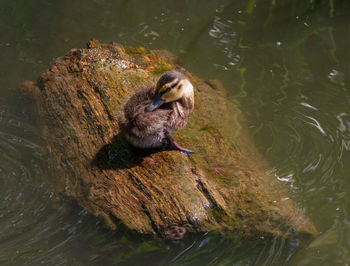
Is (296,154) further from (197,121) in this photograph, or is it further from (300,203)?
(197,121)

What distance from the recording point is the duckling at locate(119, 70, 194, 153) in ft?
10.9

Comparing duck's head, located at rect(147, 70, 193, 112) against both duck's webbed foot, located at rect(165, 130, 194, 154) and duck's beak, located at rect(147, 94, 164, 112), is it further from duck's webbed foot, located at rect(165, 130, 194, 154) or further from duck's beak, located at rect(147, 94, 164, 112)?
duck's webbed foot, located at rect(165, 130, 194, 154)

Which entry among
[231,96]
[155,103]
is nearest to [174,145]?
[155,103]

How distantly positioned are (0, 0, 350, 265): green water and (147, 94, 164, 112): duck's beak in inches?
44.2

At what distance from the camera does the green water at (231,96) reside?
11.0 feet

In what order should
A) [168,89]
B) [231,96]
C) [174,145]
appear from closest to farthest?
[168,89] < [174,145] < [231,96]

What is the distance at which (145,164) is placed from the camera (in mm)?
3420

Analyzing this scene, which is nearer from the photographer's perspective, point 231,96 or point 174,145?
point 174,145

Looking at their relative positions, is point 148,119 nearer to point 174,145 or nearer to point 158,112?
point 158,112

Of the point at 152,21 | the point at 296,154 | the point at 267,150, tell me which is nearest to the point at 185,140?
the point at 267,150

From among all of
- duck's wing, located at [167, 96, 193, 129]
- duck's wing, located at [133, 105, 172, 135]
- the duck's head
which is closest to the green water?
duck's wing, located at [133, 105, 172, 135]

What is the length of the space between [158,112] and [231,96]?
189 cm

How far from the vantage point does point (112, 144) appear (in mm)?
3609

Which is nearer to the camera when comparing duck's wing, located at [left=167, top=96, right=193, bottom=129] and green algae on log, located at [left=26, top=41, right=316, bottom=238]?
green algae on log, located at [left=26, top=41, right=316, bottom=238]
